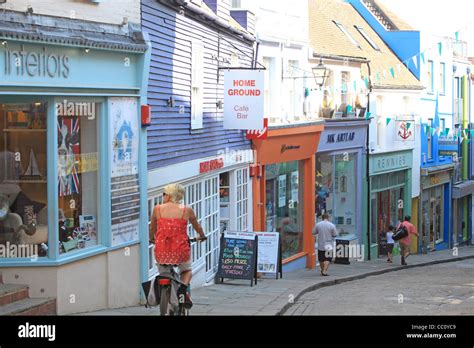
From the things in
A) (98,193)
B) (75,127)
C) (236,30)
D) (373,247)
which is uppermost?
(236,30)

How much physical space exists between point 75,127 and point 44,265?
2.01 meters

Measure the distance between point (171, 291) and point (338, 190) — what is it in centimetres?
2154

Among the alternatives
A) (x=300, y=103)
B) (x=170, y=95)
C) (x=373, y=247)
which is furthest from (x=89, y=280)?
(x=373, y=247)

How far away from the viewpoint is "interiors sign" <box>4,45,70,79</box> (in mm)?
11359

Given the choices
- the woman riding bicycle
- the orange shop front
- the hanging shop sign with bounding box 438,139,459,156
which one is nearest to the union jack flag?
the woman riding bicycle

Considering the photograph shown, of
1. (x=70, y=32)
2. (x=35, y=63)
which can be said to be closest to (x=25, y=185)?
(x=35, y=63)

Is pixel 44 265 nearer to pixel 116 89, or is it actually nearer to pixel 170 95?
pixel 116 89

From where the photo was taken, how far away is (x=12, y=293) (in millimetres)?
11641

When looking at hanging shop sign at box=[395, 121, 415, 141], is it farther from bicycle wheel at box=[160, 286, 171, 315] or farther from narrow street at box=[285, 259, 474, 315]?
bicycle wheel at box=[160, 286, 171, 315]

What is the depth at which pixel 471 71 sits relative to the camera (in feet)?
159

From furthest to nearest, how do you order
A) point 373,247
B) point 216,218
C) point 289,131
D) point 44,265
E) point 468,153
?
point 468,153 → point 373,247 → point 289,131 → point 216,218 → point 44,265

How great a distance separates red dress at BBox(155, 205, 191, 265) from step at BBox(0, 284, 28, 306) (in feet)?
6.49

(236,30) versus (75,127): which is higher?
(236,30)

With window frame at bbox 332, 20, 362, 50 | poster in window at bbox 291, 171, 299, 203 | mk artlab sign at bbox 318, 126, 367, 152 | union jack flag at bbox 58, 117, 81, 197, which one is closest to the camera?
union jack flag at bbox 58, 117, 81, 197
